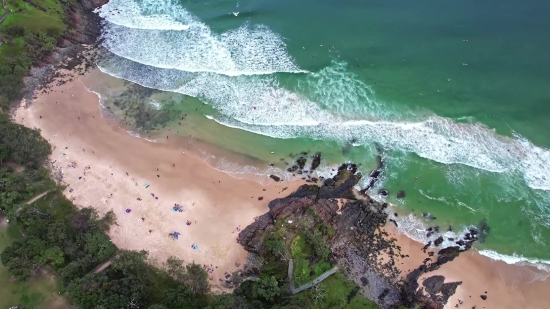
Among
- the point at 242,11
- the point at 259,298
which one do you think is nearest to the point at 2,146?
the point at 259,298

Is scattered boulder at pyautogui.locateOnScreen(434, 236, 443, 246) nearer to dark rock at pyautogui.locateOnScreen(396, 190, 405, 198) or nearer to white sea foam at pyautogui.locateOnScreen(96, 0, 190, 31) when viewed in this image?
dark rock at pyautogui.locateOnScreen(396, 190, 405, 198)

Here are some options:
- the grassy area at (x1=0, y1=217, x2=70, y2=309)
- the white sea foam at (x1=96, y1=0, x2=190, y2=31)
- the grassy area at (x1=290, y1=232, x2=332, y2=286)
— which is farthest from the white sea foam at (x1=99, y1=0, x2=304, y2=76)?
the grassy area at (x1=0, y1=217, x2=70, y2=309)

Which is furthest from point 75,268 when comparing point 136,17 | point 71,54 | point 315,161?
point 136,17

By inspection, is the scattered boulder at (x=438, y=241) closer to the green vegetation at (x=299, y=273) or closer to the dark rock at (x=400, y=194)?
the dark rock at (x=400, y=194)

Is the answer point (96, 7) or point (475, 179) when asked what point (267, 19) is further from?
point (475, 179)

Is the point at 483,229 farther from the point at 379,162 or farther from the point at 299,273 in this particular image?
the point at 299,273

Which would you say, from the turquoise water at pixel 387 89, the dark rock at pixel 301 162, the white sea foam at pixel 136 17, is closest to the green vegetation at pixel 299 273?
the dark rock at pixel 301 162
